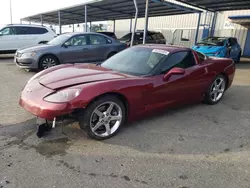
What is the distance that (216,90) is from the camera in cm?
480

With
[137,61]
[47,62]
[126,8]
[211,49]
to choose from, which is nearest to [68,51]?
[47,62]

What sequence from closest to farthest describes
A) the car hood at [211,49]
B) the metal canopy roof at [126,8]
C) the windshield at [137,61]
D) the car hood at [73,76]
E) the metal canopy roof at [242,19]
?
1. the car hood at [73,76]
2. the windshield at [137,61]
3. the car hood at [211,49]
4. the metal canopy roof at [126,8]
5. the metal canopy roof at [242,19]

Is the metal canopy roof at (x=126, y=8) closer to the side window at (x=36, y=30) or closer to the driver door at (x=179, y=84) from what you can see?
the side window at (x=36, y=30)

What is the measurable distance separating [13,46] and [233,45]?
11861 millimetres

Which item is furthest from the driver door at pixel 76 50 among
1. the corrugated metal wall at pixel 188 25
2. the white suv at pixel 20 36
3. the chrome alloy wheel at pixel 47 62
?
the corrugated metal wall at pixel 188 25

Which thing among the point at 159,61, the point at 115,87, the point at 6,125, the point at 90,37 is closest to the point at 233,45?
the point at 90,37

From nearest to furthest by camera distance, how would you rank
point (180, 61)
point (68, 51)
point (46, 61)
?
point (180, 61), point (46, 61), point (68, 51)

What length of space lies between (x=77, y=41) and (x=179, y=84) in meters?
5.35

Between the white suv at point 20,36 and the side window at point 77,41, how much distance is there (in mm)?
4477

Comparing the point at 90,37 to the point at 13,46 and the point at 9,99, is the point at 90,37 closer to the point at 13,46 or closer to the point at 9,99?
the point at 9,99

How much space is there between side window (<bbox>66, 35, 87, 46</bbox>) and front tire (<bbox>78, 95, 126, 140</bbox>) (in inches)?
215

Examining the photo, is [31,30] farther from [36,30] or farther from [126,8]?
[126,8]

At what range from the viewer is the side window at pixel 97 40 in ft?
27.1

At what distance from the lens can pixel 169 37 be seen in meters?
22.2
